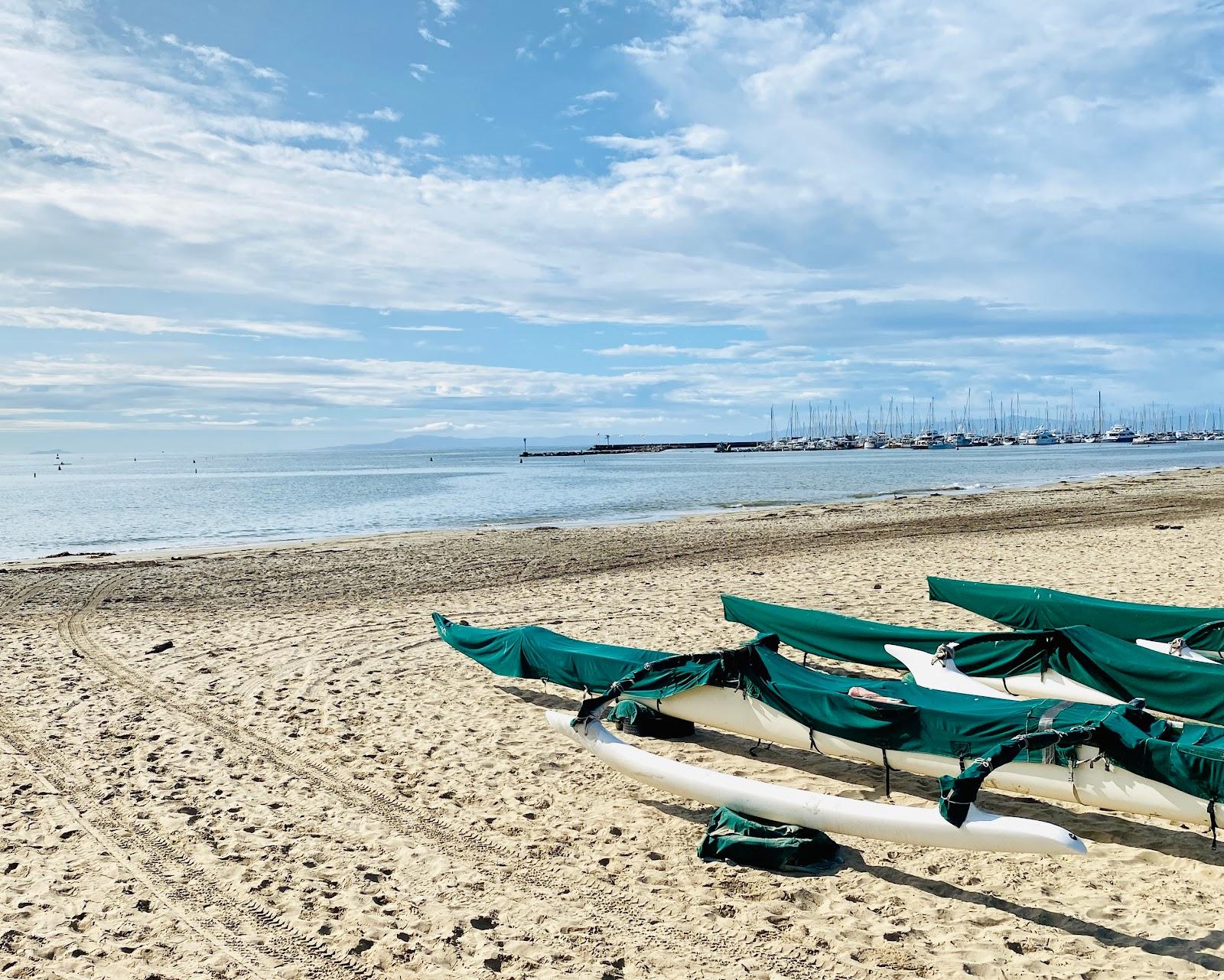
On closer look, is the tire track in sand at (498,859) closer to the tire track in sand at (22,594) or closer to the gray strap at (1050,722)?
the gray strap at (1050,722)

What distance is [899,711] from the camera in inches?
282

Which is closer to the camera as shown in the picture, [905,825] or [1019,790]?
[905,825]

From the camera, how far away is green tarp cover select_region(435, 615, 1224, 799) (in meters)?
6.13

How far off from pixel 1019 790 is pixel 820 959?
2.45m

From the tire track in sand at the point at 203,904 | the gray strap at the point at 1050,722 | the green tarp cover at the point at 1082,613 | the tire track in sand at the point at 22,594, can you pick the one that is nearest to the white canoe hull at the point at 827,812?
the gray strap at the point at 1050,722

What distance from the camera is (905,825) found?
596 centimetres

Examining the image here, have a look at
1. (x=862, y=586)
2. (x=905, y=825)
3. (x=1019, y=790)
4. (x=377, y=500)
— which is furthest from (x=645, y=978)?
(x=377, y=500)

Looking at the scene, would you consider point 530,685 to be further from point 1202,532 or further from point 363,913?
point 1202,532

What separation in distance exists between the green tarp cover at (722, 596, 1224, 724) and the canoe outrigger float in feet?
6.80

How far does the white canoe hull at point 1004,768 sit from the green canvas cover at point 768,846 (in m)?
1.04

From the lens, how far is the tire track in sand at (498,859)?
18.0 ft

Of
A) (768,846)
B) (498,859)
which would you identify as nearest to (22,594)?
(498,859)

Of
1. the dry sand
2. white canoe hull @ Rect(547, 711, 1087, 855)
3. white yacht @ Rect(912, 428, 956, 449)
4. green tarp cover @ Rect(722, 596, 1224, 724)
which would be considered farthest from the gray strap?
white yacht @ Rect(912, 428, 956, 449)

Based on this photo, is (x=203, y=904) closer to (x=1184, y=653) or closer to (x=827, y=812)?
(x=827, y=812)
